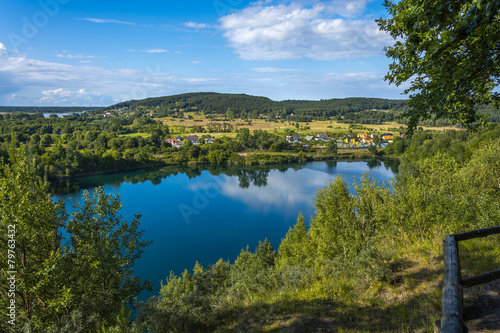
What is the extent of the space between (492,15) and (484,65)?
0.56m

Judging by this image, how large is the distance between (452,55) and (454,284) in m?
3.01

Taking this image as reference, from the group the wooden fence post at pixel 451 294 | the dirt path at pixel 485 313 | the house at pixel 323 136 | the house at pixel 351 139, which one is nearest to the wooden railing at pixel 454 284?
the wooden fence post at pixel 451 294

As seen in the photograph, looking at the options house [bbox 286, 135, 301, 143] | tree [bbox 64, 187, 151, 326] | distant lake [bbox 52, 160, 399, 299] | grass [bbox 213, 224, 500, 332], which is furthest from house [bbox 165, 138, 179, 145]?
grass [bbox 213, 224, 500, 332]

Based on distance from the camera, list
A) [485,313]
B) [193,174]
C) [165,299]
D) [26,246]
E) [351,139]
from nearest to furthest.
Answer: [485,313]
[26,246]
[165,299]
[193,174]
[351,139]

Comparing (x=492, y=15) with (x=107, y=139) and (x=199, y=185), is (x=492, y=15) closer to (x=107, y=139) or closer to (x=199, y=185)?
(x=199, y=185)

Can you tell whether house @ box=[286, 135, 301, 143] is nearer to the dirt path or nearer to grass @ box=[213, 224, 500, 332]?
grass @ box=[213, 224, 500, 332]

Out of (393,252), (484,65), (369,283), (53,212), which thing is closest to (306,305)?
(369,283)

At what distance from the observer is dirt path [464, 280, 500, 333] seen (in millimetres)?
2479

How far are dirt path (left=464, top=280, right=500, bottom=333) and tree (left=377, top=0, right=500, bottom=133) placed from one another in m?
2.26

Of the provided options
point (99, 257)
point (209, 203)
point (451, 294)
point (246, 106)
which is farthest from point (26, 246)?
point (246, 106)

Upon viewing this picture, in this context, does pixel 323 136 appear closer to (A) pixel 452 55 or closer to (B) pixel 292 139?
(B) pixel 292 139

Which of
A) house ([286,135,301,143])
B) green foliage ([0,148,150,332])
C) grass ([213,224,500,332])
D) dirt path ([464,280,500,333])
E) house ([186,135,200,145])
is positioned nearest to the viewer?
dirt path ([464,280,500,333])

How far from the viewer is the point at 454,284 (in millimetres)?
1815

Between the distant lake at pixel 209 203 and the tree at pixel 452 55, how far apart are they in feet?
67.7
